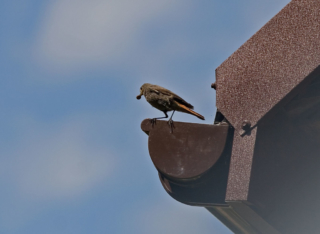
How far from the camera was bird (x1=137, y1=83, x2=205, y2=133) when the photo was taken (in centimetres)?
547

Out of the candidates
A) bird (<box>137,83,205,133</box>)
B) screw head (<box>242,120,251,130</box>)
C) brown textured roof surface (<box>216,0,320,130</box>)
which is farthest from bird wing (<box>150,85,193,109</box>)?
screw head (<box>242,120,251,130</box>)

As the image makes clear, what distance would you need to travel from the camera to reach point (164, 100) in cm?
568

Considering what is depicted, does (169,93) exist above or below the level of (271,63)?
below

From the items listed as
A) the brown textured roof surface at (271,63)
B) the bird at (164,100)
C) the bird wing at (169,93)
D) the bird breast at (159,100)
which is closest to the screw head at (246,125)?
the brown textured roof surface at (271,63)

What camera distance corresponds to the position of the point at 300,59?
4.47 m

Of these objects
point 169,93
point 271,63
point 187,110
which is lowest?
point 187,110

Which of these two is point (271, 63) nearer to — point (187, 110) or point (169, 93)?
point (187, 110)

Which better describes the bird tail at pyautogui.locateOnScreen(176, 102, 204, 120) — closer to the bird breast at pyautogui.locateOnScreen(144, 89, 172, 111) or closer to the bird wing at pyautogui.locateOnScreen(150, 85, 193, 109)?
the bird wing at pyautogui.locateOnScreen(150, 85, 193, 109)

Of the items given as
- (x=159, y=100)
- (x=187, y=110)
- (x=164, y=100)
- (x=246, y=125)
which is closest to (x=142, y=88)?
(x=159, y=100)

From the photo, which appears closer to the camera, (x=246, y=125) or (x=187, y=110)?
(x=246, y=125)

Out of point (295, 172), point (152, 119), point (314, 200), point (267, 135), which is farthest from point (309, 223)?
point (152, 119)

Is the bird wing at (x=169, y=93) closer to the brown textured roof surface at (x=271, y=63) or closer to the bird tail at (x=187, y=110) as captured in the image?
the bird tail at (x=187, y=110)

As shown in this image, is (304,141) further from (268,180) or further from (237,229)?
(237,229)

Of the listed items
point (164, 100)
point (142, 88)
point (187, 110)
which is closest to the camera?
point (187, 110)
